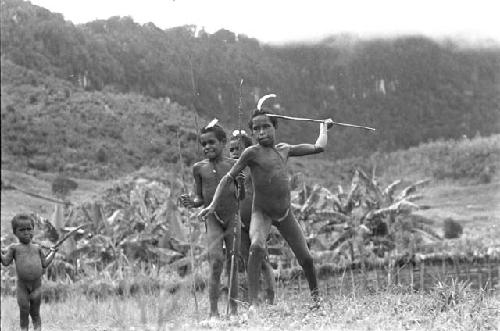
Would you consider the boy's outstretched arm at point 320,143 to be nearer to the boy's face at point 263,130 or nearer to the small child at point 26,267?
the boy's face at point 263,130

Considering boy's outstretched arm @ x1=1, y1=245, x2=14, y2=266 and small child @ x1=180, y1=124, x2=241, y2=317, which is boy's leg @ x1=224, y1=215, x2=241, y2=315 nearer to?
small child @ x1=180, y1=124, x2=241, y2=317

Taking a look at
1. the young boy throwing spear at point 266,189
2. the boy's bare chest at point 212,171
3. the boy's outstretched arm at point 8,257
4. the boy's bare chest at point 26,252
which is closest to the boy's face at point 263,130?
the young boy throwing spear at point 266,189

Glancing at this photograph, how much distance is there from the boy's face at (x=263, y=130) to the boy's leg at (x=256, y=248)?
1.88 feet

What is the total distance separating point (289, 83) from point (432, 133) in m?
12.8

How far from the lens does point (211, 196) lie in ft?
21.6

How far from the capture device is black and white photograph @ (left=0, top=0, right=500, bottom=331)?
5953 mm

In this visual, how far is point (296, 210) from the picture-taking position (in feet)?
47.9

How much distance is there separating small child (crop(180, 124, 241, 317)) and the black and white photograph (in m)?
0.02

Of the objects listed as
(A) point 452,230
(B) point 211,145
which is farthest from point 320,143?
(A) point 452,230

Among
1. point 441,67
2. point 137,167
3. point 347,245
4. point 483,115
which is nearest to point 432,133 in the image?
point 483,115

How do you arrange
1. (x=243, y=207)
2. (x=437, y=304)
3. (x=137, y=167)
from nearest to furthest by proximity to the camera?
1. (x=437, y=304)
2. (x=243, y=207)
3. (x=137, y=167)

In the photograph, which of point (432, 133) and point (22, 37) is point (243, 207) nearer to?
point (22, 37)

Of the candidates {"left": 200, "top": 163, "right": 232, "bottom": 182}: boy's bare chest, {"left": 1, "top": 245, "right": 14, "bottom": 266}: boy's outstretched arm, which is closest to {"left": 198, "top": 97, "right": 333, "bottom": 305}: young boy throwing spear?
{"left": 200, "top": 163, "right": 232, "bottom": 182}: boy's bare chest

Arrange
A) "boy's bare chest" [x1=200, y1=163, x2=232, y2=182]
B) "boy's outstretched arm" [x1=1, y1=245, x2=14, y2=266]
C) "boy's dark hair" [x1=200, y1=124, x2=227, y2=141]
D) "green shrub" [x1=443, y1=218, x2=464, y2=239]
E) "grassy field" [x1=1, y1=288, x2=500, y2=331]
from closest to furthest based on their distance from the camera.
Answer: "grassy field" [x1=1, y1=288, x2=500, y2=331] < "boy's outstretched arm" [x1=1, y1=245, x2=14, y2=266] < "boy's dark hair" [x1=200, y1=124, x2=227, y2=141] < "boy's bare chest" [x1=200, y1=163, x2=232, y2=182] < "green shrub" [x1=443, y1=218, x2=464, y2=239]
